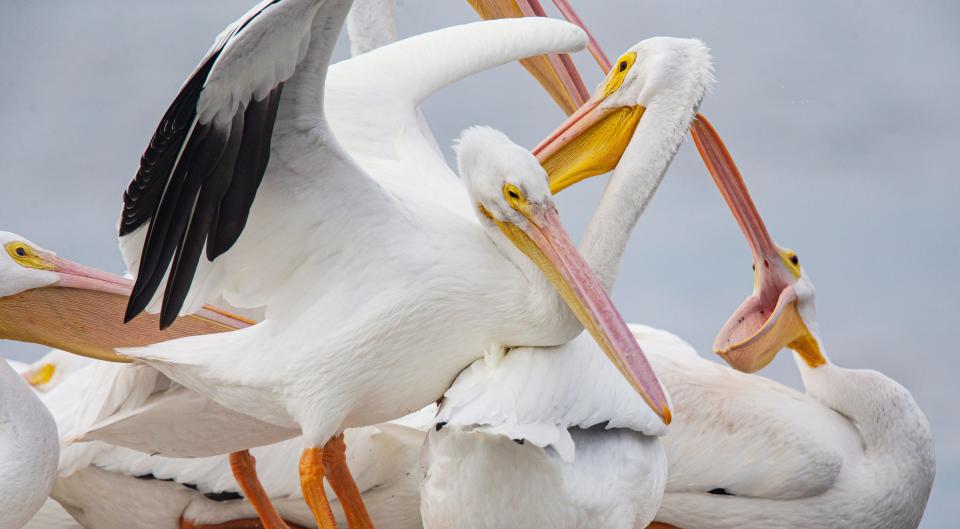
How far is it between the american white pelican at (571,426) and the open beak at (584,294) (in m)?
0.23

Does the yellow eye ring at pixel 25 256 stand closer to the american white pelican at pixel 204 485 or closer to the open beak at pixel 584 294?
the american white pelican at pixel 204 485

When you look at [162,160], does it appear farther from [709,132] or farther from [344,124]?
[709,132]

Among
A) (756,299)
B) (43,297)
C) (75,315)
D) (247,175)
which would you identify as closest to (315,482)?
(247,175)

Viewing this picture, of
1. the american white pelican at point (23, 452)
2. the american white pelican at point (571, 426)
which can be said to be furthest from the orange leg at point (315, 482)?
the american white pelican at point (23, 452)

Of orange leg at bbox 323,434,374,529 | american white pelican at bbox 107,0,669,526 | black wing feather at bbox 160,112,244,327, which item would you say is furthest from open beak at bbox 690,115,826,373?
black wing feather at bbox 160,112,244,327

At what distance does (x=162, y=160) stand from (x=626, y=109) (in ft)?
4.45

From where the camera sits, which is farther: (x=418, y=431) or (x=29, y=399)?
(x=418, y=431)

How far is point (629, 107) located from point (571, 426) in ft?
3.04

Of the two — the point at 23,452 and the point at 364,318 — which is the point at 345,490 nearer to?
the point at 364,318

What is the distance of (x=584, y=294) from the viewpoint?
3.30 m

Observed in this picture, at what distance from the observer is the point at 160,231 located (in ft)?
10.8

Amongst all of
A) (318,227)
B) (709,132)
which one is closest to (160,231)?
(318,227)

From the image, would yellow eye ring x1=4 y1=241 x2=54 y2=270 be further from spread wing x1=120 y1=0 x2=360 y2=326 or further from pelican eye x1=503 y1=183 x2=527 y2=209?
pelican eye x1=503 y1=183 x2=527 y2=209

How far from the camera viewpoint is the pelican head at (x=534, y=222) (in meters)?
3.28
